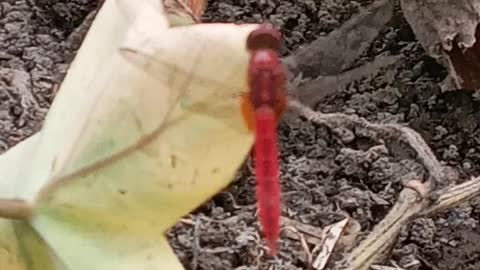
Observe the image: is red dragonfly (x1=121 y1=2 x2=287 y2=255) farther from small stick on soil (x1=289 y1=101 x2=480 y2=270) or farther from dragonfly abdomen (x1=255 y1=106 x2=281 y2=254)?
small stick on soil (x1=289 y1=101 x2=480 y2=270)

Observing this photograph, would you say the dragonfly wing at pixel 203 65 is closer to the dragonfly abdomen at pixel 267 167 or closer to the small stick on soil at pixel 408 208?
the dragonfly abdomen at pixel 267 167

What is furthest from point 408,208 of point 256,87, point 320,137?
point 256,87

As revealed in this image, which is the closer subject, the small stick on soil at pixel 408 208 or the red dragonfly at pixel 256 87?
the red dragonfly at pixel 256 87

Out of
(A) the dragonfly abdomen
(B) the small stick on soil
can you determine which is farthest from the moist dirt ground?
(A) the dragonfly abdomen

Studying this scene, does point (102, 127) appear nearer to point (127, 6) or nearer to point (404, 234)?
point (127, 6)

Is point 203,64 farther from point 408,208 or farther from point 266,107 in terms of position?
point 408,208

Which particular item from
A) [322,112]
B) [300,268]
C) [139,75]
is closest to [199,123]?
[139,75]

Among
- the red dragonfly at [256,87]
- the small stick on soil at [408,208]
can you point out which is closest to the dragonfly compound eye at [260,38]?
the red dragonfly at [256,87]

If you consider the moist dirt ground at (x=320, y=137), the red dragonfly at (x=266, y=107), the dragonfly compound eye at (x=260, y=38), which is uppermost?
the dragonfly compound eye at (x=260, y=38)

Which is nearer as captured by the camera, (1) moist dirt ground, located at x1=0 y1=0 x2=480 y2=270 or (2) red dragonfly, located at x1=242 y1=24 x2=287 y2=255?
(2) red dragonfly, located at x1=242 y1=24 x2=287 y2=255
